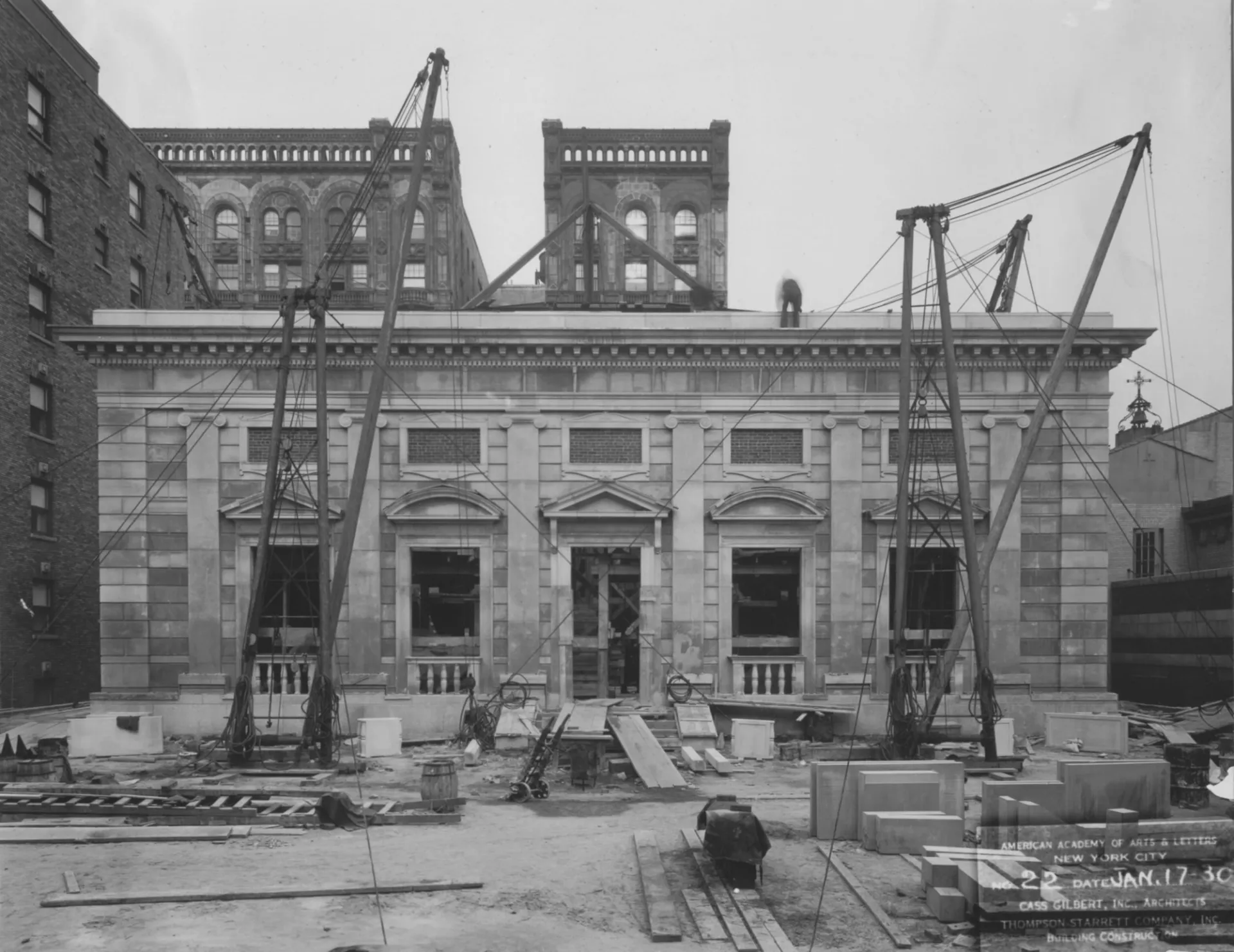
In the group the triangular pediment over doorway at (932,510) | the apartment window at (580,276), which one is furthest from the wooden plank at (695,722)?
the apartment window at (580,276)

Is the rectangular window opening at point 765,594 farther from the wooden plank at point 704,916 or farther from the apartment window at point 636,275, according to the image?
the apartment window at point 636,275

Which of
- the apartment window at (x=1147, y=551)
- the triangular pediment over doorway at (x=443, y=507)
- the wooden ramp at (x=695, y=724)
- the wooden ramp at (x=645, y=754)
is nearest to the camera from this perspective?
the wooden ramp at (x=645, y=754)

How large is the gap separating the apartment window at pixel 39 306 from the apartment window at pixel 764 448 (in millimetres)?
21020

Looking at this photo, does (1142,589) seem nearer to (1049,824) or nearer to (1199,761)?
(1199,761)

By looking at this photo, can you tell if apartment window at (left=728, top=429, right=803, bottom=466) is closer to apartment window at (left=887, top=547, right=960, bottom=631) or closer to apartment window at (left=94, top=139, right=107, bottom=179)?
apartment window at (left=887, top=547, right=960, bottom=631)

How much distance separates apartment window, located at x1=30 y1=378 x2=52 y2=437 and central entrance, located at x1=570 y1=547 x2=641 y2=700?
57.6ft

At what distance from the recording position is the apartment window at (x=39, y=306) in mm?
27958

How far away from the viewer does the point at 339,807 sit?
1253 centimetres

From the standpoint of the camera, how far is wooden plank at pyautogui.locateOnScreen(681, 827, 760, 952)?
8522 mm

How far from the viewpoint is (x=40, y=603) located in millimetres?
27906

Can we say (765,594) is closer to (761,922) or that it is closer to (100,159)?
(761,922)

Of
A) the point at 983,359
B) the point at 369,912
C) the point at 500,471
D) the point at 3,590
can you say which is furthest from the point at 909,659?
the point at 3,590

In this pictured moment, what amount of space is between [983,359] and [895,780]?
1321 centimetres

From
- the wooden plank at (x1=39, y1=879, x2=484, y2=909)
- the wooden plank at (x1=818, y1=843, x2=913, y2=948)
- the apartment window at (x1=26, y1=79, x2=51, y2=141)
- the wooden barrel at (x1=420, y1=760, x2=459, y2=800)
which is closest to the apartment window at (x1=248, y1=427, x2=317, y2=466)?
the wooden barrel at (x1=420, y1=760, x2=459, y2=800)
